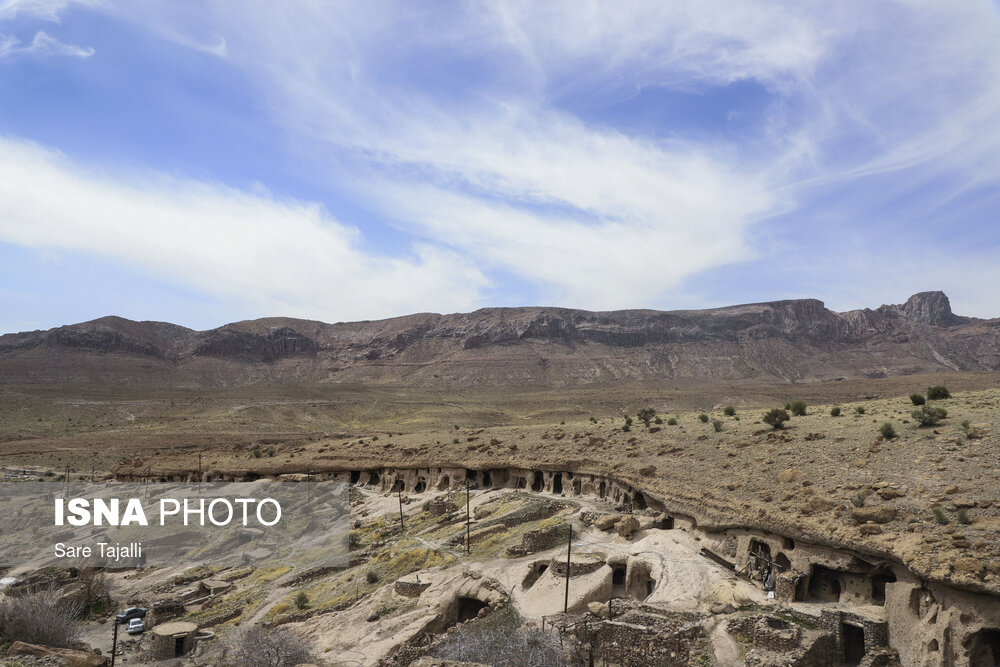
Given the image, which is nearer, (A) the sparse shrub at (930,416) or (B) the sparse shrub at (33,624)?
(B) the sparse shrub at (33,624)

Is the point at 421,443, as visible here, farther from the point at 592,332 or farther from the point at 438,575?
the point at 592,332

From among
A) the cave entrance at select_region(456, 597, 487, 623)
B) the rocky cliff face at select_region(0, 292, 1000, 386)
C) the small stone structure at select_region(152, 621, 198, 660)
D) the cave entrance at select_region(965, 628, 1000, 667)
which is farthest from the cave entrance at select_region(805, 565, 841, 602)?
the rocky cliff face at select_region(0, 292, 1000, 386)

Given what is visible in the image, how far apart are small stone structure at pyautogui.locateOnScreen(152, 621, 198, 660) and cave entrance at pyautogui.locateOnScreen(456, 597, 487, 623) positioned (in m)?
9.35

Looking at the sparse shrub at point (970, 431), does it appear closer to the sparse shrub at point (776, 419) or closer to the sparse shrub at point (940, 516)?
the sparse shrub at point (940, 516)

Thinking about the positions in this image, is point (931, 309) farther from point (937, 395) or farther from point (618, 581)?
point (618, 581)

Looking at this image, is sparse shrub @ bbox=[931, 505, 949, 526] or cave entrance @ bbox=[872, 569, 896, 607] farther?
sparse shrub @ bbox=[931, 505, 949, 526]

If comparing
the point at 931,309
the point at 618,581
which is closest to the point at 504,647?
the point at 618,581

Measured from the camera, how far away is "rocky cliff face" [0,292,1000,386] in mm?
152500

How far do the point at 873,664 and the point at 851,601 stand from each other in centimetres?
240

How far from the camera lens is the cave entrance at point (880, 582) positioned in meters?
16.8

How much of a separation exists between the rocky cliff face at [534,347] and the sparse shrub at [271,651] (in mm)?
126921

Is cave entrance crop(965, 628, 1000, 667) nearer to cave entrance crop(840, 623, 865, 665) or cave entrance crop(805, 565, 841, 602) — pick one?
cave entrance crop(840, 623, 865, 665)

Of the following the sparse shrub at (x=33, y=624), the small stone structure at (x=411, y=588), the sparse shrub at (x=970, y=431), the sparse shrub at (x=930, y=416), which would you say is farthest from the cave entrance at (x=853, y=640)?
the sparse shrub at (x=33, y=624)

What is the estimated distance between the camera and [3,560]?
35.9 metres
